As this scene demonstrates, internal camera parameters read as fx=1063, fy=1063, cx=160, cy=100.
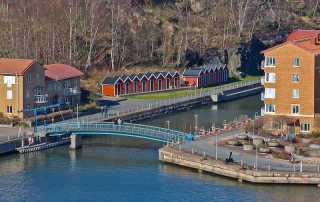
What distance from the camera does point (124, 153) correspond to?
80000 mm

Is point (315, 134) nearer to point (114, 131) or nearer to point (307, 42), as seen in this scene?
point (307, 42)

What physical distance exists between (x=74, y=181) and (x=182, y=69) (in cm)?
5471

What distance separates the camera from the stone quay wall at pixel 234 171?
2685 inches

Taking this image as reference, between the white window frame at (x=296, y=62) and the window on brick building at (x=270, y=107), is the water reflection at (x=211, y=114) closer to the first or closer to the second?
the window on brick building at (x=270, y=107)

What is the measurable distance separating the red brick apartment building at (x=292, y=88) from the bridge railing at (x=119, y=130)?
24.1 feet

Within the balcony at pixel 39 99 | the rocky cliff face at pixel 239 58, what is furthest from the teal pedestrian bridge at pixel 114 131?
the rocky cliff face at pixel 239 58

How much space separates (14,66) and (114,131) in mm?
14593

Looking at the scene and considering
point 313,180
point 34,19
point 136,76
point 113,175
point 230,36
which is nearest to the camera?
point 313,180

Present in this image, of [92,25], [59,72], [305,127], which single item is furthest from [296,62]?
[92,25]

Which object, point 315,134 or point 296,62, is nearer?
point 315,134

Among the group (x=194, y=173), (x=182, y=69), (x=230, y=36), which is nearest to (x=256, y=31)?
(x=230, y=36)

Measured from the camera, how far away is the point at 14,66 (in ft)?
301

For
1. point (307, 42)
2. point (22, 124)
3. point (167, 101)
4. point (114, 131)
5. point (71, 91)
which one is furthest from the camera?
point (167, 101)

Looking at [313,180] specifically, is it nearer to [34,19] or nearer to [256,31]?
[34,19]
